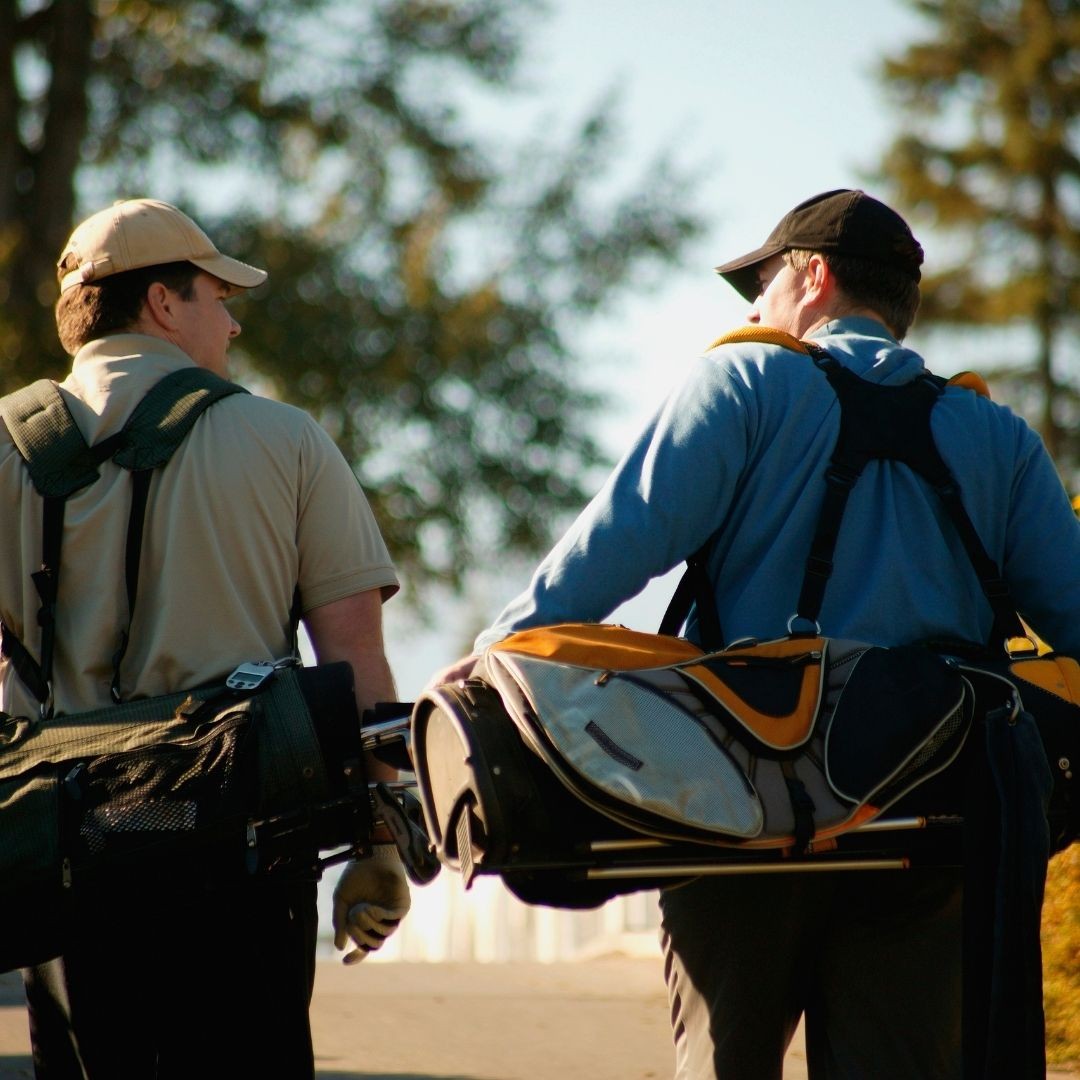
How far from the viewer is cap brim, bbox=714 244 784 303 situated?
3014 millimetres

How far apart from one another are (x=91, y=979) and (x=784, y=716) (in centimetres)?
124

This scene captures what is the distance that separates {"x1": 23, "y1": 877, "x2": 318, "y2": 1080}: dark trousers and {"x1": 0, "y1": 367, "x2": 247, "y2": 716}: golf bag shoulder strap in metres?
0.42

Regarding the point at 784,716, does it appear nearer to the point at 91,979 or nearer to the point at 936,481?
the point at 936,481

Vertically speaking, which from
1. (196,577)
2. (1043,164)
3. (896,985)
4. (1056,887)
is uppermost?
(1043,164)

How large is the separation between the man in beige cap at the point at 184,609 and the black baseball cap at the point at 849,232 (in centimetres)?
93

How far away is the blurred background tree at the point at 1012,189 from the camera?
21.2 meters

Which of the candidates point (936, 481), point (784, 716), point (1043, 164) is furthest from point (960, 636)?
point (1043, 164)

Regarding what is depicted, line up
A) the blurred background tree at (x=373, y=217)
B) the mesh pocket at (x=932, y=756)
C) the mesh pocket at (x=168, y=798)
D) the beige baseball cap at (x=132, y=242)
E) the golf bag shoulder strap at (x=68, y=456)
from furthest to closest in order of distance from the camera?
the blurred background tree at (x=373, y=217) < the beige baseball cap at (x=132, y=242) < the golf bag shoulder strap at (x=68, y=456) < the mesh pocket at (x=168, y=798) < the mesh pocket at (x=932, y=756)

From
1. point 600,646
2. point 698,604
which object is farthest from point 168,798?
point 698,604

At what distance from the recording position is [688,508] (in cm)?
259

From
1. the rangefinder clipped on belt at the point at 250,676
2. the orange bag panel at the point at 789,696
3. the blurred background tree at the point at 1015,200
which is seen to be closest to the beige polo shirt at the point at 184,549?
the rangefinder clipped on belt at the point at 250,676

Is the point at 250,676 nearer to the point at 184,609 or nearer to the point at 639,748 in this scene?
the point at 184,609

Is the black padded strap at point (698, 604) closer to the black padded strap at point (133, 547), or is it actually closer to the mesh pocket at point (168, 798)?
the mesh pocket at point (168, 798)

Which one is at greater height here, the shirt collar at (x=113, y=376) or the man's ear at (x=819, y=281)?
the man's ear at (x=819, y=281)
